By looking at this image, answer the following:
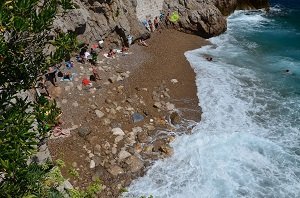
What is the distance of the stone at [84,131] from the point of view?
57.5 feet

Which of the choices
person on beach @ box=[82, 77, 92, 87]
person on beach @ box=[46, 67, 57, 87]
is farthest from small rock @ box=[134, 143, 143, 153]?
person on beach @ box=[46, 67, 57, 87]

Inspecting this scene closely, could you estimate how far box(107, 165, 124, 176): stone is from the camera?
15750 mm

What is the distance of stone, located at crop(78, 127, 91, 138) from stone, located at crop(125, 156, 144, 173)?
2678 millimetres

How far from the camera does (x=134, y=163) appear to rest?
1628 cm

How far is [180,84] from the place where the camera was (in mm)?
23766

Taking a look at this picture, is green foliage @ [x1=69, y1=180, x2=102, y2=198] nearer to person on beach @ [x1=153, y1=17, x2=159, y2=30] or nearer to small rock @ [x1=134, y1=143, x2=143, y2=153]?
small rock @ [x1=134, y1=143, x2=143, y2=153]

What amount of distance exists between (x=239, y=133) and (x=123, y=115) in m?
6.58

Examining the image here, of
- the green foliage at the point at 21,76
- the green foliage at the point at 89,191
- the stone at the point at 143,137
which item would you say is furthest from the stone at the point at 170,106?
the green foliage at the point at 21,76

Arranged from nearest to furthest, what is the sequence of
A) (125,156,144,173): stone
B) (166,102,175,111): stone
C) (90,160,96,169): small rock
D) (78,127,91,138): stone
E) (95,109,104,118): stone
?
(90,160,96,169): small rock, (125,156,144,173): stone, (78,127,91,138): stone, (95,109,104,118): stone, (166,102,175,111): stone

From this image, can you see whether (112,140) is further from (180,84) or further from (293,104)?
(293,104)

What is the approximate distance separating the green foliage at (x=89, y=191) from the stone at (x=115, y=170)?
0.83 metres

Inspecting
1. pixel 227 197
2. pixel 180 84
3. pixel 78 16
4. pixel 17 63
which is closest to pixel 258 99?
pixel 180 84

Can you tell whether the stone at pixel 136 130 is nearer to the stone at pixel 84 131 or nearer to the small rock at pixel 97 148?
the small rock at pixel 97 148

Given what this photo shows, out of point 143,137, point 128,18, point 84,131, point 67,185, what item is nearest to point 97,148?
point 84,131
